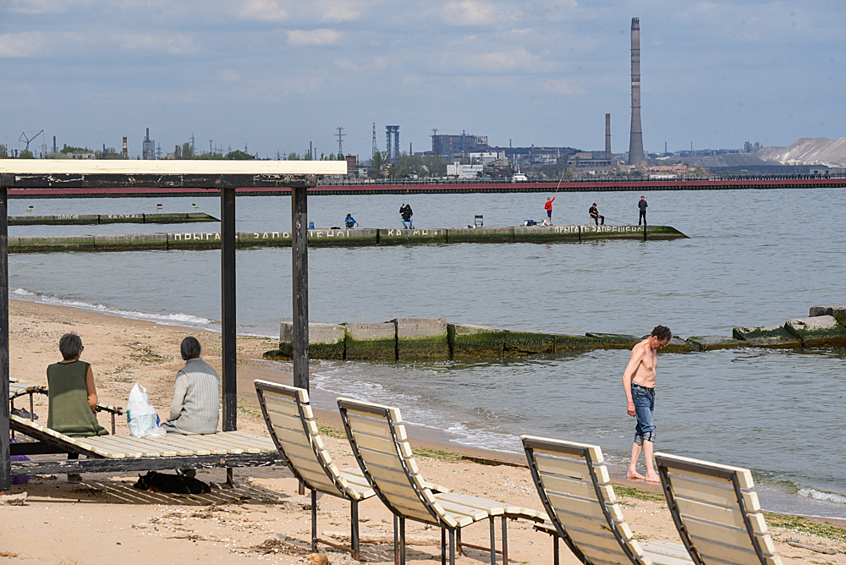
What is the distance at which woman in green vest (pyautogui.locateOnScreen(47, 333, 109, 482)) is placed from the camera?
21.2ft

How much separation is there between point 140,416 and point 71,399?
0.47 m

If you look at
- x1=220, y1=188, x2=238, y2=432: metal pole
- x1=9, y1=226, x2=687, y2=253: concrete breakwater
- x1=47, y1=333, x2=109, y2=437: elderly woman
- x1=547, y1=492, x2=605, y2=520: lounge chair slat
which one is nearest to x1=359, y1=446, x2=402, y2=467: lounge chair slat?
x1=547, y1=492, x2=605, y2=520: lounge chair slat

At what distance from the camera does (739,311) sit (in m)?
31.0

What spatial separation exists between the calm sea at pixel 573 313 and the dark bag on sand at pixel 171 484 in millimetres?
5507

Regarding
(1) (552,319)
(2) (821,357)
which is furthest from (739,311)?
(2) (821,357)

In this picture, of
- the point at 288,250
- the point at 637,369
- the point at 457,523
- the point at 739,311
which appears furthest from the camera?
the point at 288,250

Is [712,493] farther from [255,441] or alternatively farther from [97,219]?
[97,219]

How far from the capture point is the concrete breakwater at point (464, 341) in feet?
57.6

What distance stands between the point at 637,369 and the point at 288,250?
167 ft

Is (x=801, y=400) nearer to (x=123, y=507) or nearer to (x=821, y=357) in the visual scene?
(x=821, y=357)

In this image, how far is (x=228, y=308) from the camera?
7.44 m

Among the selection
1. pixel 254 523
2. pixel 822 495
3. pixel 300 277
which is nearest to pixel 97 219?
pixel 822 495

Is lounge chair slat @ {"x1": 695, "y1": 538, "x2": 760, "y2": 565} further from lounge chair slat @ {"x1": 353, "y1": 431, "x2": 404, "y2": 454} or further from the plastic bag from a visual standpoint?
the plastic bag

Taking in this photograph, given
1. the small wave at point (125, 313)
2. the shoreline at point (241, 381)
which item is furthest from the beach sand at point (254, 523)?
the small wave at point (125, 313)
